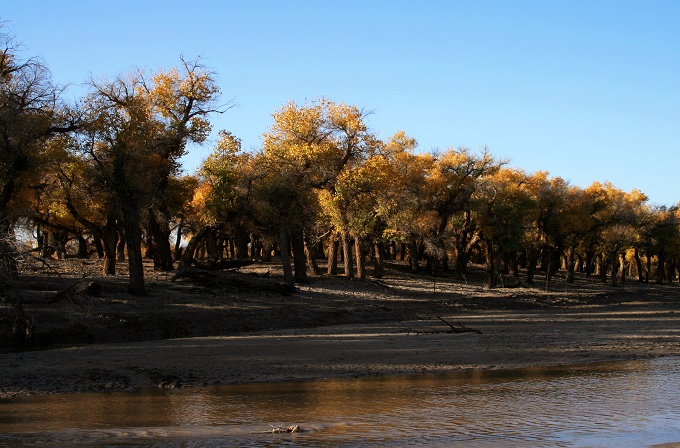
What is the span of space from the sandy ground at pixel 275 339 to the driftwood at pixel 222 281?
0.30 metres

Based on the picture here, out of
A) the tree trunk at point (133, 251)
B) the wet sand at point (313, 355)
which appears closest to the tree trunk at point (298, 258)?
the tree trunk at point (133, 251)

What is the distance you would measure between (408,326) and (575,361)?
9309mm

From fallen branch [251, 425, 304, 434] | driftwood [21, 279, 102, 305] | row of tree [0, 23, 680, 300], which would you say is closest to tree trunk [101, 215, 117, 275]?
row of tree [0, 23, 680, 300]

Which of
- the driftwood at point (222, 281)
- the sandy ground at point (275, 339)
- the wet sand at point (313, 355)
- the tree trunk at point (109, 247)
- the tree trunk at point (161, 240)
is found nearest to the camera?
the wet sand at point (313, 355)

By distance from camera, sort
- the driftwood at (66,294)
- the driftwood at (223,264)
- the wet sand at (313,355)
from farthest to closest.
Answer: the driftwood at (223,264) → the driftwood at (66,294) → the wet sand at (313,355)

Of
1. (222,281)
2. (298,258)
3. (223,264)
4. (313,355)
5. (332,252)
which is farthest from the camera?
(332,252)

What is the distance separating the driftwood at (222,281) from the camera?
3350 cm

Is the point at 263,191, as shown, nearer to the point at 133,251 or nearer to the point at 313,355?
the point at 133,251

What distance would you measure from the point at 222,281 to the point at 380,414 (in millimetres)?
21922

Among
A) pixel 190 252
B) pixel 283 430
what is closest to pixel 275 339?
pixel 283 430

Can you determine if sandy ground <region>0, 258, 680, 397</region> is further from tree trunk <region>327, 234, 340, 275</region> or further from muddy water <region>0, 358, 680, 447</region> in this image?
tree trunk <region>327, 234, 340, 275</region>

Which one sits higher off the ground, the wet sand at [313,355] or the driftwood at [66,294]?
the driftwood at [66,294]

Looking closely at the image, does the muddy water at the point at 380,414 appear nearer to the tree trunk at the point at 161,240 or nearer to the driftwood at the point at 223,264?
the driftwood at the point at 223,264

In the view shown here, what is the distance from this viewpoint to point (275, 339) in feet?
75.4
